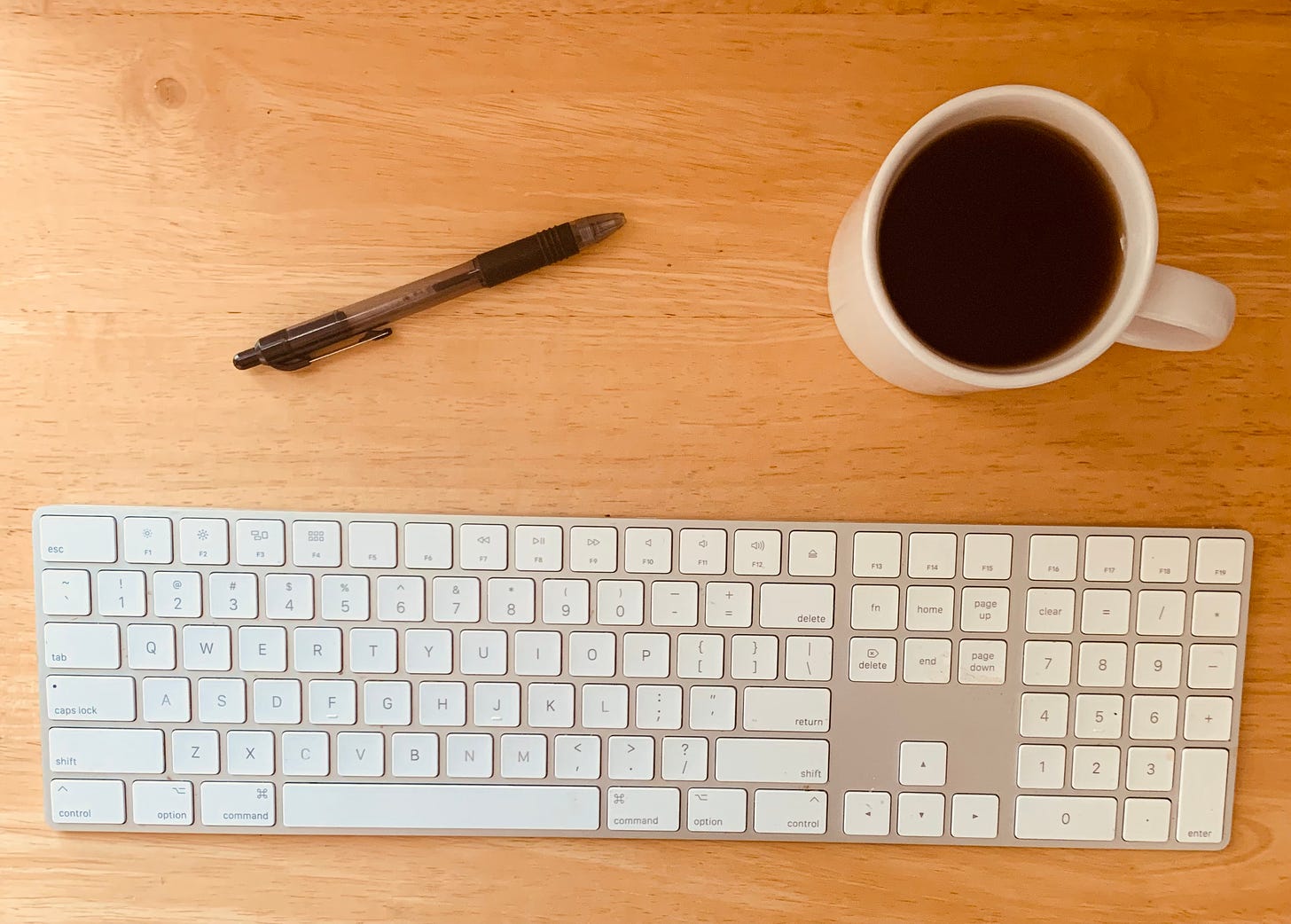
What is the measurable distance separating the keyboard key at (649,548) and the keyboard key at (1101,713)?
0.28 m

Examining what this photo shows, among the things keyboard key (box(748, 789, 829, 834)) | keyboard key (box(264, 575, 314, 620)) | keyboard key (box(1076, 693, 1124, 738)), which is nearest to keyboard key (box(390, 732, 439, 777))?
keyboard key (box(264, 575, 314, 620))

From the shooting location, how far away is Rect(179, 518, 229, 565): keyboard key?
0.57 m

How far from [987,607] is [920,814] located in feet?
0.47

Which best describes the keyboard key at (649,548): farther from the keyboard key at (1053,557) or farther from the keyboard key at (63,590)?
the keyboard key at (63,590)

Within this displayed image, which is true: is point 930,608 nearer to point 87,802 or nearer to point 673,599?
point 673,599

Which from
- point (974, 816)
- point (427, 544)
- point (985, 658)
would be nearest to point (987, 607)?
point (985, 658)

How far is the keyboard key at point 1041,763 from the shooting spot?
579mm

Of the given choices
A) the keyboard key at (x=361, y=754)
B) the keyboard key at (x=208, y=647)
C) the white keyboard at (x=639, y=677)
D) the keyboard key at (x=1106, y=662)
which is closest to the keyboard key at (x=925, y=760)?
the white keyboard at (x=639, y=677)

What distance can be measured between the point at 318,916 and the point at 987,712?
0.46 metres

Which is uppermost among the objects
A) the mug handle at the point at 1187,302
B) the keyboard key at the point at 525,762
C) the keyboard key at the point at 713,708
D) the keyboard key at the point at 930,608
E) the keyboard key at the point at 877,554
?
the mug handle at the point at 1187,302

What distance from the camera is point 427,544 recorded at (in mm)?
577

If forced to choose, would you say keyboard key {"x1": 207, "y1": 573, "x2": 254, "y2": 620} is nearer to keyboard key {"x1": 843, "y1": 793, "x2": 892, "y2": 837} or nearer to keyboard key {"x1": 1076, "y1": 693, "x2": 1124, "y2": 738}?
keyboard key {"x1": 843, "y1": 793, "x2": 892, "y2": 837}

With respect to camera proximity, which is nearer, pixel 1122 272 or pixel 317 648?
pixel 1122 272

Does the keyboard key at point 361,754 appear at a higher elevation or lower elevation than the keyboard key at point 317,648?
lower
